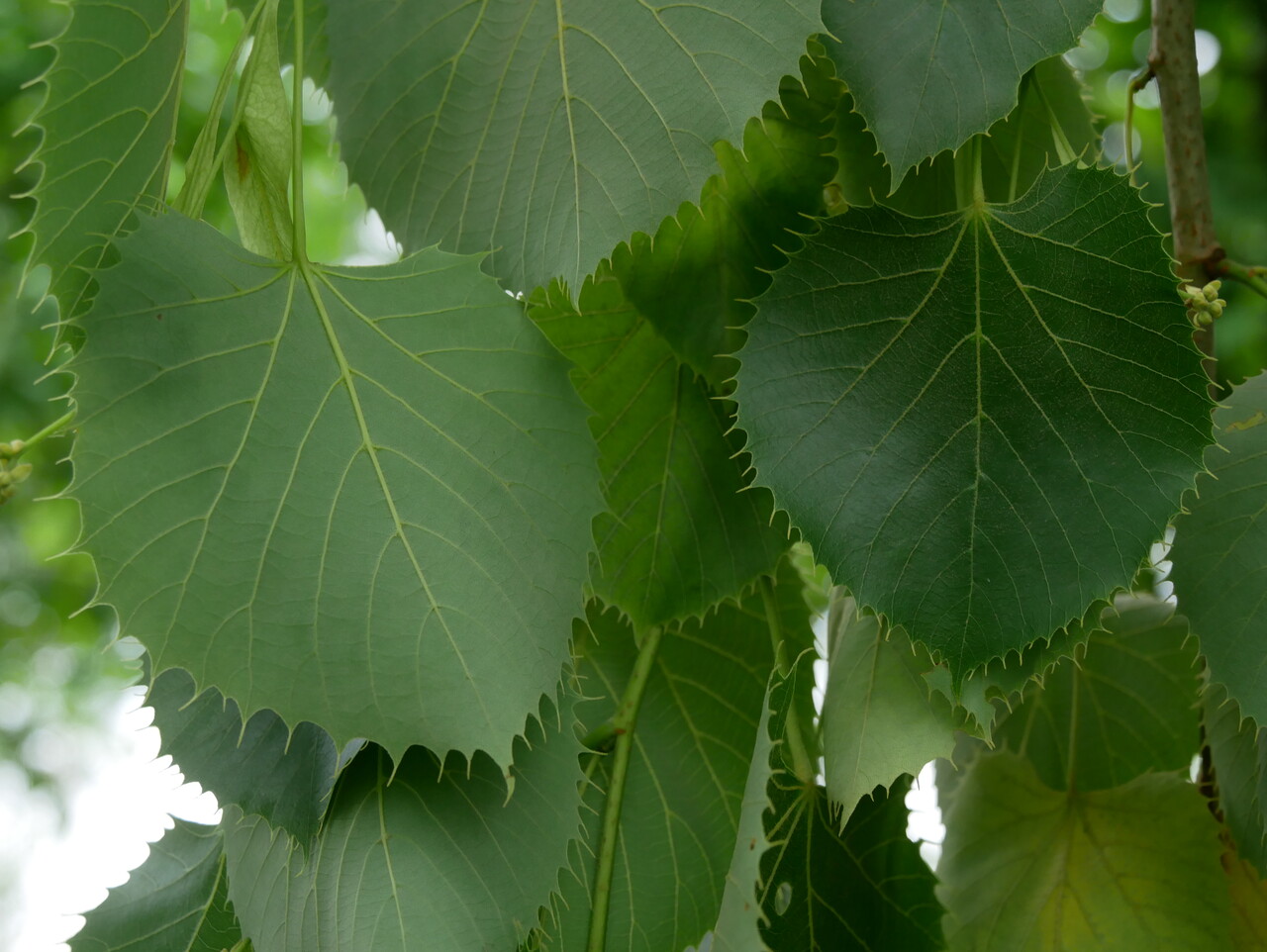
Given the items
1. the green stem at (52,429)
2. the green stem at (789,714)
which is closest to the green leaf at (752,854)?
the green stem at (789,714)

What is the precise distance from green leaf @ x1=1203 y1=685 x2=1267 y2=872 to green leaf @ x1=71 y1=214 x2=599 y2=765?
0.26 metres

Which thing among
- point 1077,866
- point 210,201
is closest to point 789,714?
point 1077,866

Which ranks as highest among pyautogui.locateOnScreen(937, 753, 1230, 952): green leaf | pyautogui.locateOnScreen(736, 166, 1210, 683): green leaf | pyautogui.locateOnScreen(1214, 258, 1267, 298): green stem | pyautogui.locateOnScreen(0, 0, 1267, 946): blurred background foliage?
pyautogui.locateOnScreen(0, 0, 1267, 946): blurred background foliage

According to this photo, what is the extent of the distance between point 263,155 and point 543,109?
0.33 feet

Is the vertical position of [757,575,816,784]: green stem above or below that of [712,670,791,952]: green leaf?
above

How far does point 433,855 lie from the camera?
1.18 feet

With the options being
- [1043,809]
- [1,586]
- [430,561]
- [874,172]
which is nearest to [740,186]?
[874,172]

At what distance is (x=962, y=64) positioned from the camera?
343 mm

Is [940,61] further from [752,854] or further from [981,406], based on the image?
[752,854]

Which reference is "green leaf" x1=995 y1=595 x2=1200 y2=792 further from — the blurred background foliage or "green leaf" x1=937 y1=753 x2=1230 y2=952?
the blurred background foliage

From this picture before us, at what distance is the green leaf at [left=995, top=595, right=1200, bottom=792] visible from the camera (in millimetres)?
527

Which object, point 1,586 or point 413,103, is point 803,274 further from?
point 1,586

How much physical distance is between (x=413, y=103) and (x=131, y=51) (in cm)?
9

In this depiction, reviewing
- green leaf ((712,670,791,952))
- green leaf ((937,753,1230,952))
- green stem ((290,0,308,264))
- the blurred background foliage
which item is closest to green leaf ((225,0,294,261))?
green stem ((290,0,308,264))
